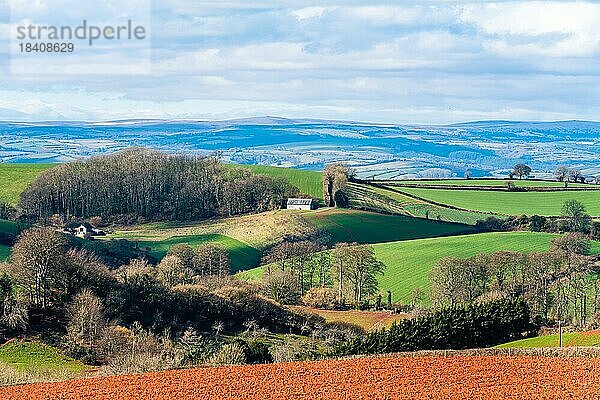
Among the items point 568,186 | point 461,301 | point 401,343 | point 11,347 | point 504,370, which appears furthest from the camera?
point 568,186

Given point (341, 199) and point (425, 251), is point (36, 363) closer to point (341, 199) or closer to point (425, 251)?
point (425, 251)

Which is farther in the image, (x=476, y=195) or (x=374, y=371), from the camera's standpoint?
(x=476, y=195)

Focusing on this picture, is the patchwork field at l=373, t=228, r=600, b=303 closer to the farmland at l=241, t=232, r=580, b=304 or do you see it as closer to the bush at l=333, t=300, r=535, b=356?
the farmland at l=241, t=232, r=580, b=304

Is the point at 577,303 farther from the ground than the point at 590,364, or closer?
closer

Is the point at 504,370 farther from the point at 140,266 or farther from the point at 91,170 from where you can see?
the point at 91,170

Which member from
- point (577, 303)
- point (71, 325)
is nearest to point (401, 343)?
point (71, 325)

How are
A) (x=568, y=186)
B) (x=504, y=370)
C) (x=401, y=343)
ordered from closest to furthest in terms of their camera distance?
1. (x=504, y=370)
2. (x=401, y=343)
3. (x=568, y=186)

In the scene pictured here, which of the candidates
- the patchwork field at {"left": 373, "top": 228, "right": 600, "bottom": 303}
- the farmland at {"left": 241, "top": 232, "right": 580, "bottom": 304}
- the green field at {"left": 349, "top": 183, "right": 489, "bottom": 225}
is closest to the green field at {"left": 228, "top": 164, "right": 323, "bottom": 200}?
the green field at {"left": 349, "top": 183, "right": 489, "bottom": 225}
